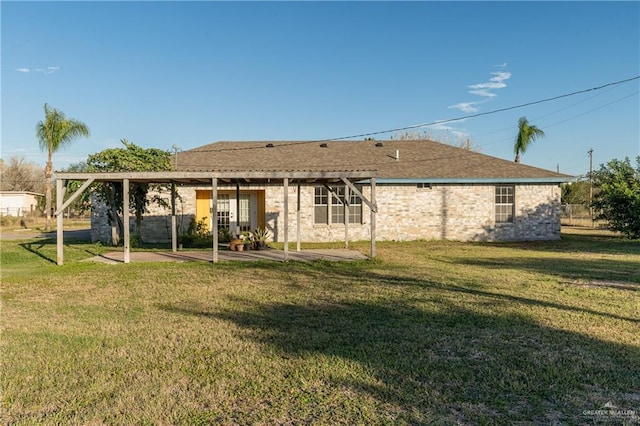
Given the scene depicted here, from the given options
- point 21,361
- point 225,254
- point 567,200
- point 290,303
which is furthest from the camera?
point 567,200

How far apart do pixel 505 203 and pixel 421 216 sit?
3753 mm

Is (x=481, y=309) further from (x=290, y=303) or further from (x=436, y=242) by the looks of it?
(x=436, y=242)

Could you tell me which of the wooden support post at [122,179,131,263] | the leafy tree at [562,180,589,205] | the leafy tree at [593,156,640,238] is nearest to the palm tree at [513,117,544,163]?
the leafy tree at [593,156,640,238]

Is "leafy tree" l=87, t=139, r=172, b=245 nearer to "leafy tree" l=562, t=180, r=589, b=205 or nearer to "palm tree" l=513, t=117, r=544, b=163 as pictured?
"palm tree" l=513, t=117, r=544, b=163

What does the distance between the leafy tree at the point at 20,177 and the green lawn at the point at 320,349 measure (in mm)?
62424

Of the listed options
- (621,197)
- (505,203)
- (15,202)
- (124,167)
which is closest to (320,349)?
(124,167)

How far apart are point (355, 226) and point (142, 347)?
A: 1432 centimetres

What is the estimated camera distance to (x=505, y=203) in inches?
750

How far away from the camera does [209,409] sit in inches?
132

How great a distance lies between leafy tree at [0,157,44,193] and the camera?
6006cm

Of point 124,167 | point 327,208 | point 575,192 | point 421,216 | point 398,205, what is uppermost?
point 575,192

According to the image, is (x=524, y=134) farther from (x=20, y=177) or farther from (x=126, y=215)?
(x=20, y=177)

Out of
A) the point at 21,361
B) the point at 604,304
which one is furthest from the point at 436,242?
the point at 21,361

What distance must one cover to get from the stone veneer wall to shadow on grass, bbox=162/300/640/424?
12032 millimetres
